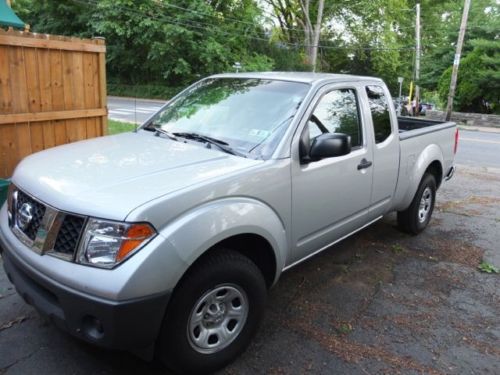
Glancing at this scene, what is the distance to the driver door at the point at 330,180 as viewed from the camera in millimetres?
3240

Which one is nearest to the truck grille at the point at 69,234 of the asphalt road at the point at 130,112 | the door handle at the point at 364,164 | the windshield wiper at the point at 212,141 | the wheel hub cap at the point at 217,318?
the wheel hub cap at the point at 217,318

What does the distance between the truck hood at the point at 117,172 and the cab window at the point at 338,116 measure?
0.80m

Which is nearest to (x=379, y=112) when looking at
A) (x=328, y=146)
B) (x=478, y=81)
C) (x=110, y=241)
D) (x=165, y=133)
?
(x=328, y=146)

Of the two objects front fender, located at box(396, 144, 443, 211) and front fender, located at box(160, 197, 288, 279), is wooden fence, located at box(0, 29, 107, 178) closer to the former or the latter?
front fender, located at box(160, 197, 288, 279)

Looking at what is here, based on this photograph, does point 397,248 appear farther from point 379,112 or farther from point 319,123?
point 319,123

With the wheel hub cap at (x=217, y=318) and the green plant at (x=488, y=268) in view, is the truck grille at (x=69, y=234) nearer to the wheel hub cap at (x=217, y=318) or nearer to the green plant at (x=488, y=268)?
the wheel hub cap at (x=217, y=318)

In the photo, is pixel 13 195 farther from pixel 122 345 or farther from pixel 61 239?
pixel 122 345

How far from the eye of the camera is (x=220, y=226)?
8.41 feet

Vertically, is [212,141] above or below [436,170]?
above

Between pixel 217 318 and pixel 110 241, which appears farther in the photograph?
pixel 217 318

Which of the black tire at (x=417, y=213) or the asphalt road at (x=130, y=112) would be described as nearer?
the black tire at (x=417, y=213)

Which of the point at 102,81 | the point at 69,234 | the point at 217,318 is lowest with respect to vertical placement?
the point at 217,318

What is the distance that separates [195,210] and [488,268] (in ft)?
11.4

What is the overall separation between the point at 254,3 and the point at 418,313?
3385 centimetres
